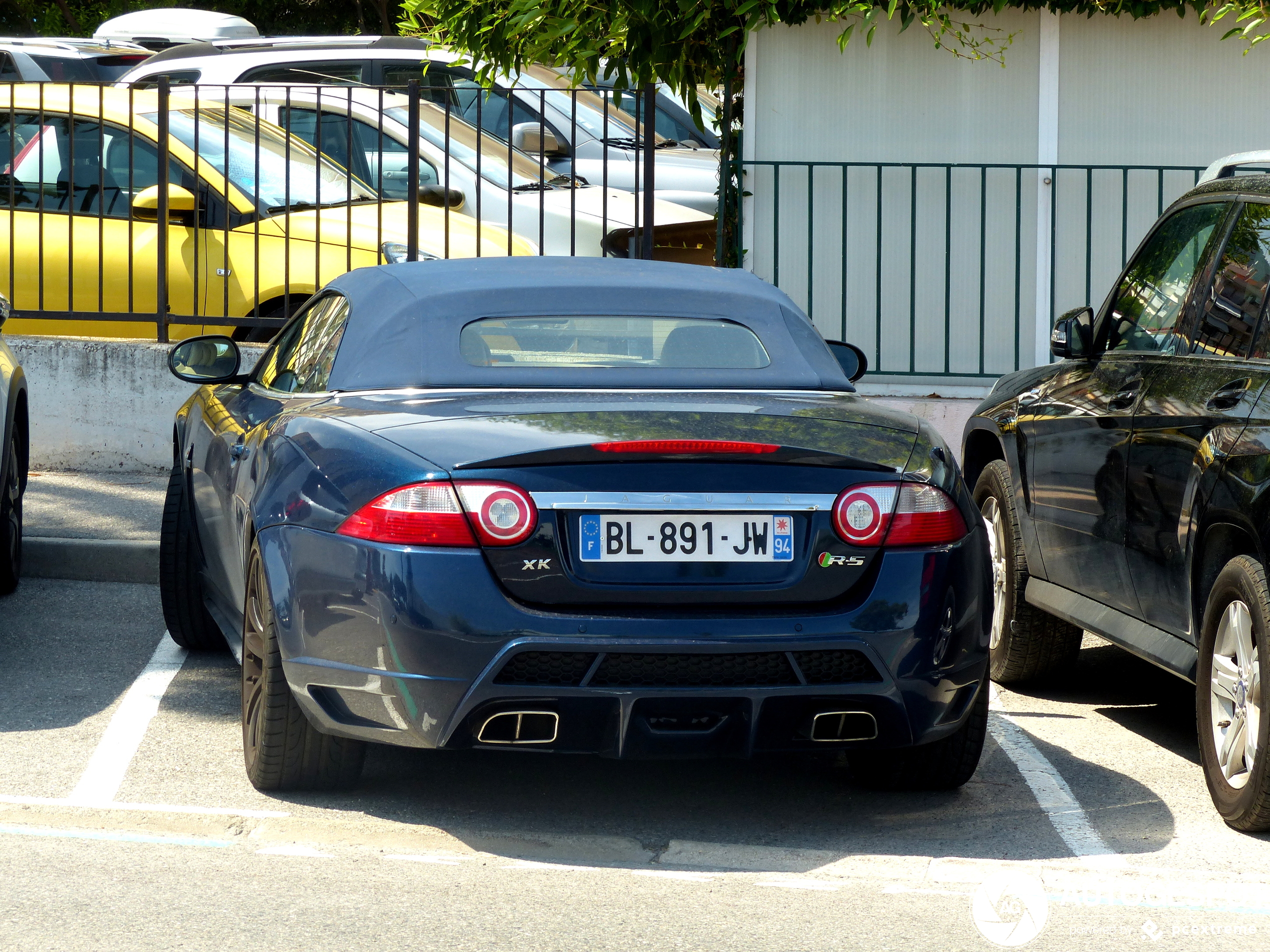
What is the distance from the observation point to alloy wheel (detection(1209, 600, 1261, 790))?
437cm

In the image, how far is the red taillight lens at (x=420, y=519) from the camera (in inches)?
159

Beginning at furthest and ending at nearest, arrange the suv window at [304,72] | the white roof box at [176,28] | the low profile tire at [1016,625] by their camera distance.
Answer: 1. the white roof box at [176,28]
2. the suv window at [304,72]
3. the low profile tire at [1016,625]

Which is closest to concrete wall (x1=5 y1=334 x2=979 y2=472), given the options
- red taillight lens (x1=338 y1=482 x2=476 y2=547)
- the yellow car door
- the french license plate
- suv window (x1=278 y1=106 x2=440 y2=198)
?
the yellow car door

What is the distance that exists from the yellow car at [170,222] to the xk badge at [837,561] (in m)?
6.06

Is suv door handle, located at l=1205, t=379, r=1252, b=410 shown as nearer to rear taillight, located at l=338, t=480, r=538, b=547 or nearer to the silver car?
rear taillight, located at l=338, t=480, r=538, b=547

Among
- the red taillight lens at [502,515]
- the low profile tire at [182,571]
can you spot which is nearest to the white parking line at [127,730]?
the low profile tire at [182,571]

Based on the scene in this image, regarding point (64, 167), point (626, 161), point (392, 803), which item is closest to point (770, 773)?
point (392, 803)

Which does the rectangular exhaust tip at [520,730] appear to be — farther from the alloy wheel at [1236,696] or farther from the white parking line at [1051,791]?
the alloy wheel at [1236,696]

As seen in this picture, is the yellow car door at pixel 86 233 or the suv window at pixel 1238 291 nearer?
the suv window at pixel 1238 291

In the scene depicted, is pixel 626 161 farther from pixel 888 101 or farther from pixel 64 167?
pixel 64 167

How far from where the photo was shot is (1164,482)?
4.91 metres

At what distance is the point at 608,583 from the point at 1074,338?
2.36 m

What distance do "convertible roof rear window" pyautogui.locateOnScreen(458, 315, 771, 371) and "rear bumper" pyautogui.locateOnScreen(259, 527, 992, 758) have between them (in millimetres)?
941

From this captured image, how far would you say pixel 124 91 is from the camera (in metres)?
10.4
